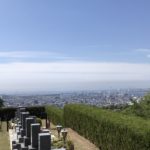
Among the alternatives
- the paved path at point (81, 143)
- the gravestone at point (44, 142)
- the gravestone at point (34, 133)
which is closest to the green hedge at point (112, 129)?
the paved path at point (81, 143)

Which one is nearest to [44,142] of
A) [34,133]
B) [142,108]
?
[34,133]

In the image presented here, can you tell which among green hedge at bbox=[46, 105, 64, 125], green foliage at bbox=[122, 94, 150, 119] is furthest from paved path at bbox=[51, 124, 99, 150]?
green hedge at bbox=[46, 105, 64, 125]

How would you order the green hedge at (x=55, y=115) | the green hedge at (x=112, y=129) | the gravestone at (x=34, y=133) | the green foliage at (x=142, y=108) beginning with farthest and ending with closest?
the green hedge at (x=55, y=115), the green foliage at (x=142, y=108), the green hedge at (x=112, y=129), the gravestone at (x=34, y=133)

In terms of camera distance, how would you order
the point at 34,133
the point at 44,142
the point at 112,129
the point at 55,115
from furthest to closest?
the point at 55,115
the point at 112,129
the point at 34,133
the point at 44,142

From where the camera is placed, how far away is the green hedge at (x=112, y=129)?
12297mm

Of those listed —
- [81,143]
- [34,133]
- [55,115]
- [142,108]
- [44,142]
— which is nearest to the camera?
[44,142]

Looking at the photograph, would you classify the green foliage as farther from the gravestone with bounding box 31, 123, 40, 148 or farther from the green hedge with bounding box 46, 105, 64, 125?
the gravestone with bounding box 31, 123, 40, 148

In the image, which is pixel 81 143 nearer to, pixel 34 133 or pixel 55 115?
pixel 34 133

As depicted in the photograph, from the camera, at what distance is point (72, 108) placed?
25047mm

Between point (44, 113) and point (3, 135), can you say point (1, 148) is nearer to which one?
point (3, 135)

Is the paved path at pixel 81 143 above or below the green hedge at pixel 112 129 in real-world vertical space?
below

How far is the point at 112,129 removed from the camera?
1537cm

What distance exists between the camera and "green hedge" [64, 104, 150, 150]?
12.3m

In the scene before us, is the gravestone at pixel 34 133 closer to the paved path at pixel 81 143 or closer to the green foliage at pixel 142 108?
the paved path at pixel 81 143
